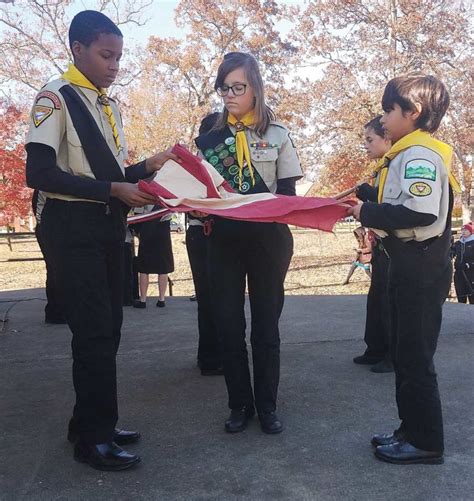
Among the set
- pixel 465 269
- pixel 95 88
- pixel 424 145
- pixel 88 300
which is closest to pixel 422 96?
pixel 424 145

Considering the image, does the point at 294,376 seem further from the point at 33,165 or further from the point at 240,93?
the point at 33,165

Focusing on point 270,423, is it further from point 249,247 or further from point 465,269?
point 465,269

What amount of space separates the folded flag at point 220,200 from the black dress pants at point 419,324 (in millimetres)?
381

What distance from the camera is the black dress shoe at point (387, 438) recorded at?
2.83m

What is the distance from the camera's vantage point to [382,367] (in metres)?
4.23

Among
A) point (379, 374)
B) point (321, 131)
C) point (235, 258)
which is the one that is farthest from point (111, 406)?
point (321, 131)

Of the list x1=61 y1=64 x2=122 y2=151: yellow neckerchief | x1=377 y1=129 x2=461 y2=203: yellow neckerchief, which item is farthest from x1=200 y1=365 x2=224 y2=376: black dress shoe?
x1=377 y1=129 x2=461 y2=203: yellow neckerchief

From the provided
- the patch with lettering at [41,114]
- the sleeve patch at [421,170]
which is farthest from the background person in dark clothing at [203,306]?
the sleeve patch at [421,170]

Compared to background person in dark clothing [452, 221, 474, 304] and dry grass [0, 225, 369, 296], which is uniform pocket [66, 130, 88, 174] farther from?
dry grass [0, 225, 369, 296]

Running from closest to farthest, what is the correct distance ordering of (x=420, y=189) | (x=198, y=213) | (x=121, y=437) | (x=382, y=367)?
(x=420, y=189) < (x=121, y=437) < (x=198, y=213) < (x=382, y=367)

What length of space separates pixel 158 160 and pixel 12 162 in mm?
14286

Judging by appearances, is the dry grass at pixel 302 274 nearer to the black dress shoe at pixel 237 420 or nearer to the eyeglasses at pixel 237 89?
the black dress shoe at pixel 237 420

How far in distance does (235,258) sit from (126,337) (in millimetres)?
2676

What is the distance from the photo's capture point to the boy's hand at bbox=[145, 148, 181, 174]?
303 centimetres
